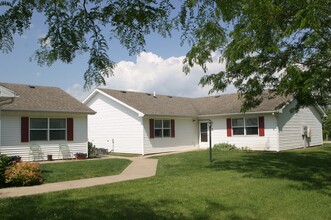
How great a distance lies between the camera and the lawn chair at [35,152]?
1938 centimetres

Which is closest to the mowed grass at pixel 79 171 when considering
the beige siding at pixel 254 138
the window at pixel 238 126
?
the beige siding at pixel 254 138

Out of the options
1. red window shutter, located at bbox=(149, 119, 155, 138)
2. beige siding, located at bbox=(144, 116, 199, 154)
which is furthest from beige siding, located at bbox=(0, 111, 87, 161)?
red window shutter, located at bbox=(149, 119, 155, 138)

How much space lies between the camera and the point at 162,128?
2550 cm

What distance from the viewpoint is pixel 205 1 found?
5.07m

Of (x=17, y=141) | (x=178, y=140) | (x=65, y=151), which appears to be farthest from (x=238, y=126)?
(x=17, y=141)

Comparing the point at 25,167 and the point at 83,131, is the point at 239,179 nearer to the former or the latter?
the point at 25,167

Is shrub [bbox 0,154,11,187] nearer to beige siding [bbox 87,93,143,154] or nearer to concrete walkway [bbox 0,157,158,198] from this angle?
concrete walkway [bbox 0,157,158,198]

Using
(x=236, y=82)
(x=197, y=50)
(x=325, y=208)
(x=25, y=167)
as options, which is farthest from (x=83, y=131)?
(x=325, y=208)

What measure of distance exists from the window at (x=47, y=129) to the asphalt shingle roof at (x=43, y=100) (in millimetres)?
759

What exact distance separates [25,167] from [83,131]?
10.1m

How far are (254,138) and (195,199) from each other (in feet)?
57.0

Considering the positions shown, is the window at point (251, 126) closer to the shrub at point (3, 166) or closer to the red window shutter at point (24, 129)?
the red window shutter at point (24, 129)

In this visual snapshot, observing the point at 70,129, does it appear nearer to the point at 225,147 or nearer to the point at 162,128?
the point at 162,128

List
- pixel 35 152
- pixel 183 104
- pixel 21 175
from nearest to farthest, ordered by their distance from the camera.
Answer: pixel 21 175
pixel 35 152
pixel 183 104
